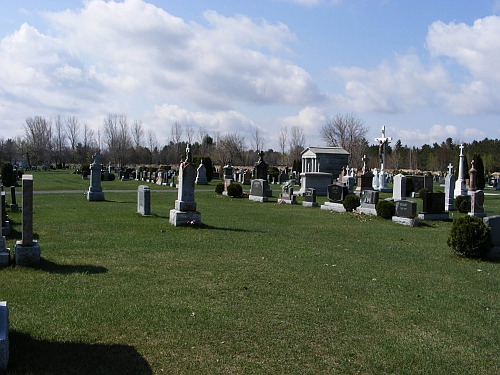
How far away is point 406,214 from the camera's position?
56.4 feet

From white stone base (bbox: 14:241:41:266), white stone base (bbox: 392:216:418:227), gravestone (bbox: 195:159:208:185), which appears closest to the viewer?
white stone base (bbox: 14:241:41:266)

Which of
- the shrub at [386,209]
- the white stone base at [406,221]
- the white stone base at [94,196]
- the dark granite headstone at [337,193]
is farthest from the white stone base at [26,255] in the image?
the white stone base at [94,196]

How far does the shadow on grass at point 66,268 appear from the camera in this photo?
807 cm

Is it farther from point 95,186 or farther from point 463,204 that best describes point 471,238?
point 95,186

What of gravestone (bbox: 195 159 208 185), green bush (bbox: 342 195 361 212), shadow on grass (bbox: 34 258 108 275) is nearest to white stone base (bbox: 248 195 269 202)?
green bush (bbox: 342 195 361 212)

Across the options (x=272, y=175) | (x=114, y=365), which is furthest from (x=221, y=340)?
(x=272, y=175)

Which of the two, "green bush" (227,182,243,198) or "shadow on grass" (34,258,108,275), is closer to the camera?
"shadow on grass" (34,258,108,275)

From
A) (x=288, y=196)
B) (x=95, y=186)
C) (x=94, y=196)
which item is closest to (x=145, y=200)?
(x=94, y=196)

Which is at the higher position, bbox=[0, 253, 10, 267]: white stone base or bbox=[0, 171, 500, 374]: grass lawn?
bbox=[0, 253, 10, 267]: white stone base

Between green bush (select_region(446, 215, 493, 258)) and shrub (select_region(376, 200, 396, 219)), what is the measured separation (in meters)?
7.59

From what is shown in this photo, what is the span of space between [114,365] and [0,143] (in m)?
108

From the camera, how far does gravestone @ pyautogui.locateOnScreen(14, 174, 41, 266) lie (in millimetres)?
8203

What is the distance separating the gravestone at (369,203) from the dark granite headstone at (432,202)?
1931 mm

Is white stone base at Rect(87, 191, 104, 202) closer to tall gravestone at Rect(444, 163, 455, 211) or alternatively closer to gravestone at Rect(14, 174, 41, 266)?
gravestone at Rect(14, 174, 41, 266)
